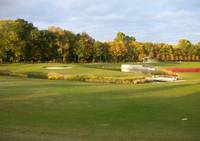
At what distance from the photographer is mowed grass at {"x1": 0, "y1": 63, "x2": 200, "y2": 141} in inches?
502

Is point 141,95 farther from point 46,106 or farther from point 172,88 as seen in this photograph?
point 46,106

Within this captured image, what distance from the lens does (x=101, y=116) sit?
1703 cm

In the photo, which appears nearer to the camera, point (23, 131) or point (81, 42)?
point (23, 131)

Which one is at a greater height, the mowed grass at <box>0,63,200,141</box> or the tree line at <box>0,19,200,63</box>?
the tree line at <box>0,19,200,63</box>

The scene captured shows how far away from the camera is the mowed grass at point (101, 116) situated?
41.8 ft

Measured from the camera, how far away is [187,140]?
12211 millimetres

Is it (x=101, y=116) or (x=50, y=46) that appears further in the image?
(x=50, y=46)

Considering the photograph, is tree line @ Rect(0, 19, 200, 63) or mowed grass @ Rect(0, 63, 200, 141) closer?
mowed grass @ Rect(0, 63, 200, 141)

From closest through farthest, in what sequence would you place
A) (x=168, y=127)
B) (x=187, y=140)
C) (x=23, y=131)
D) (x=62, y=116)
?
1. (x=187, y=140)
2. (x=23, y=131)
3. (x=168, y=127)
4. (x=62, y=116)

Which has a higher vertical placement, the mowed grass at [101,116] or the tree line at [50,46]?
the tree line at [50,46]

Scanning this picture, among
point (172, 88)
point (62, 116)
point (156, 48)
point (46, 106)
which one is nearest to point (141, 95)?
point (172, 88)

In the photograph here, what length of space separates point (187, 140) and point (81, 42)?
11521cm

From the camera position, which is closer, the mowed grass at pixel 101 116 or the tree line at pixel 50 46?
the mowed grass at pixel 101 116

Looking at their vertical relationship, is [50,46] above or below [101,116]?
above
